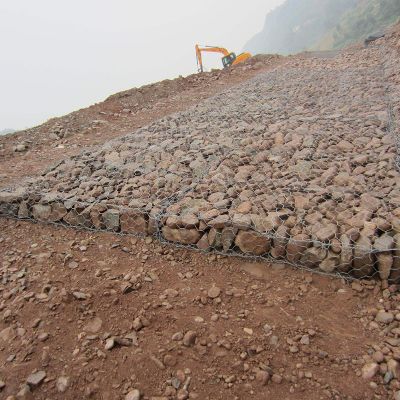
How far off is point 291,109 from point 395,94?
69.2 inches

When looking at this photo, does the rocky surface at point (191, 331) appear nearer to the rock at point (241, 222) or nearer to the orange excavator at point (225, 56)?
the rock at point (241, 222)

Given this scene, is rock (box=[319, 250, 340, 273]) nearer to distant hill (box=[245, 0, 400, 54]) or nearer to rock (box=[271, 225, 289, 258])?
rock (box=[271, 225, 289, 258])

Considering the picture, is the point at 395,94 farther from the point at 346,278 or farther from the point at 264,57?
the point at 264,57

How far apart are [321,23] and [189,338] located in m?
101

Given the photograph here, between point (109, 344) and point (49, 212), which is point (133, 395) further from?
point (49, 212)

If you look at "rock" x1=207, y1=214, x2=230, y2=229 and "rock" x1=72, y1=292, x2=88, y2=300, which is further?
"rock" x1=207, y1=214, x2=230, y2=229

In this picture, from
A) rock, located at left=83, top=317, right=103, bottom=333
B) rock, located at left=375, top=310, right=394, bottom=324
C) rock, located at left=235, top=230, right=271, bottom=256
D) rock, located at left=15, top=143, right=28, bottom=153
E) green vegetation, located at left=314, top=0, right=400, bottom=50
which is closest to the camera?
rock, located at left=375, top=310, right=394, bottom=324

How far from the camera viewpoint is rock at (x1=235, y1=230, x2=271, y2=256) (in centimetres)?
339

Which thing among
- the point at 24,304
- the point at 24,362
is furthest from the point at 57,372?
the point at 24,304

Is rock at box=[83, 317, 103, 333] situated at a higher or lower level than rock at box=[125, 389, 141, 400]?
higher

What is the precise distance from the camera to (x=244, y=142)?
17.9 feet

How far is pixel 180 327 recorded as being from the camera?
2.87 meters

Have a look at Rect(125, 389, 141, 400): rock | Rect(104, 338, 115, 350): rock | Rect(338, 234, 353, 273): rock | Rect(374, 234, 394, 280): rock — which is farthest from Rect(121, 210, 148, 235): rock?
Rect(374, 234, 394, 280): rock

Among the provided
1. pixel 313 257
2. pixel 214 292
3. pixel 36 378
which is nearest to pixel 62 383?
pixel 36 378
